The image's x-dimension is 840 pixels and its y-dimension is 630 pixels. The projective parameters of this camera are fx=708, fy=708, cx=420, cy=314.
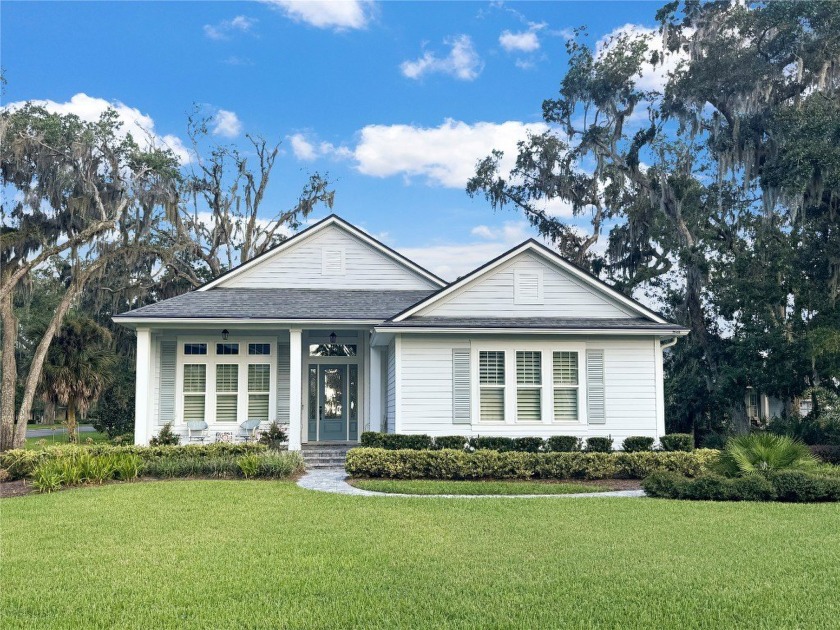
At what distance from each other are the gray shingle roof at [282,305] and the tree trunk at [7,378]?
792 cm

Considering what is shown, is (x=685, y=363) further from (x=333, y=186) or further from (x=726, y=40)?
(x=333, y=186)

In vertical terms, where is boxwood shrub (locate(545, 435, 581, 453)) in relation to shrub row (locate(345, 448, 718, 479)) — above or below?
above

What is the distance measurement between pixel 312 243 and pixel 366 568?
47.3 feet

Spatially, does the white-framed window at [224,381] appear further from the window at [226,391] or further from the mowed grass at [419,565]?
the mowed grass at [419,565]

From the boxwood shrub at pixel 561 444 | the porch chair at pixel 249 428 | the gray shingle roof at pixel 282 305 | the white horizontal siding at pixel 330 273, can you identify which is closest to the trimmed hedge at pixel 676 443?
the boxwood shrub at pixel 561 444

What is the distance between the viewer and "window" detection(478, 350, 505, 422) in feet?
51.2

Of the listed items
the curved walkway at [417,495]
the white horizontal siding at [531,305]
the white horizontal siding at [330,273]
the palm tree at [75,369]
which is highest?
the white horizontal siding at [330,273]

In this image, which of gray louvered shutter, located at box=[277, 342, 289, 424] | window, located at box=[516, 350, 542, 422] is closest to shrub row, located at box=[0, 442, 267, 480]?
gray louvered shutter, located at box=[277, 342, 289, 424]

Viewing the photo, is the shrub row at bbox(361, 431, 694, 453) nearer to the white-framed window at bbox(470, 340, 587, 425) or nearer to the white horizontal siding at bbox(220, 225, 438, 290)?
the white-framed window at bbox(470, 340, 587, 425)

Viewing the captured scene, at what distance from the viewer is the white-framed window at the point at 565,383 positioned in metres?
15.6

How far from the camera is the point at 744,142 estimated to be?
2359 cm

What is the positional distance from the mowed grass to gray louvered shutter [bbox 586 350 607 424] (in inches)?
192

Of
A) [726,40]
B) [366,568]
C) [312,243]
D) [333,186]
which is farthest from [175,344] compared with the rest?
[726,40]

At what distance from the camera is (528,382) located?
15.7 meters
